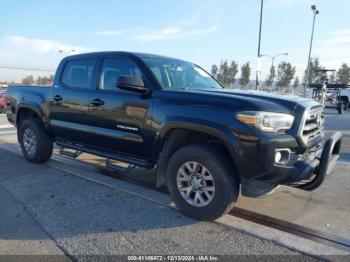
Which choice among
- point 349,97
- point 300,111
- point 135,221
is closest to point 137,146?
point 135,221

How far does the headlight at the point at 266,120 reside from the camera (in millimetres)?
3066

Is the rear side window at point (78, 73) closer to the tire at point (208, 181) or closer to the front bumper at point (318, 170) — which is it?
the tire at point (208, 181)

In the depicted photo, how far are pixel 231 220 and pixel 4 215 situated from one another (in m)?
2.64

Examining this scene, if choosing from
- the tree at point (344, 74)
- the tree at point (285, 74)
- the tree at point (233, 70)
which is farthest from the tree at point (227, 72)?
the tree at point (344, 74)

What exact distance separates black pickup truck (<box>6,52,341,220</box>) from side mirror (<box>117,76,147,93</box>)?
12mm

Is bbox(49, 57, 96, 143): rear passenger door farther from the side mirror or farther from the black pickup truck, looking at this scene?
the side mirror

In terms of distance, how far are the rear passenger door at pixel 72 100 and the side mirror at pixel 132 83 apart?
3.62ft

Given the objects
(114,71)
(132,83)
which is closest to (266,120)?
(132,83)

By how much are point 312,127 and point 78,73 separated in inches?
140

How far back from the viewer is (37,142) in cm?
563

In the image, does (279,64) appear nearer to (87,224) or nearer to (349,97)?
(349,97)

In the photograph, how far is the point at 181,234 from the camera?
3254 mm

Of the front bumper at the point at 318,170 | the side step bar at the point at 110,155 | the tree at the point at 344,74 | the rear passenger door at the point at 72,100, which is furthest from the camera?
the tree at the point at 344,74

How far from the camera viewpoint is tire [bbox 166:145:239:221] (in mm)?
3336
